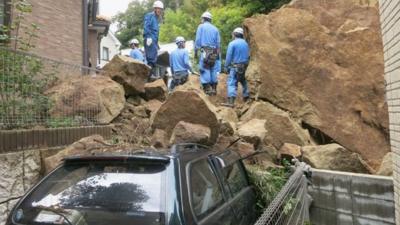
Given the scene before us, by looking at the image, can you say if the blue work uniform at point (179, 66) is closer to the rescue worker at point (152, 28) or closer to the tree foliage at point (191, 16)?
the rescue worker at point (152, 28)

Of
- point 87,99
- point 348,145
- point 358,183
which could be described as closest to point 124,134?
point 87,99

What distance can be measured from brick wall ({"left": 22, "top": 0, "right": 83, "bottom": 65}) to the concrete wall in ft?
19.7

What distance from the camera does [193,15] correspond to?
33.5 metres

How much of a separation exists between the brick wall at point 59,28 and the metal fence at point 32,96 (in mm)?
2558

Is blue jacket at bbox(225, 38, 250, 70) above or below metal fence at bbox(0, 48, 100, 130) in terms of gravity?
above

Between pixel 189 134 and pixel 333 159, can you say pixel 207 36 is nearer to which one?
pixel 333 159

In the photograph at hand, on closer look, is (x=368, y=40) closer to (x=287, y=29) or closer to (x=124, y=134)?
(x=287, y=29)

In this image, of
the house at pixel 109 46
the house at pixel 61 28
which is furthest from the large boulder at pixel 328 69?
the house at pixel 109 46

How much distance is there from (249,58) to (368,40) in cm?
268

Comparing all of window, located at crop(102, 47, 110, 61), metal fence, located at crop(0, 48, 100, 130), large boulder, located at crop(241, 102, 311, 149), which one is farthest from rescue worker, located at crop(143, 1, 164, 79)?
window, located at crop(102, 47, 110, 61)

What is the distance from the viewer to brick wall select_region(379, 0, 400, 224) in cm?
484

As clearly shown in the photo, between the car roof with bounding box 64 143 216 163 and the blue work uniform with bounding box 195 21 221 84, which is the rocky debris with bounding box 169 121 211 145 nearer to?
the car roof with bounding box 64 143 216 163

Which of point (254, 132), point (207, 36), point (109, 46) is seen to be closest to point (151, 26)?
point (207, 36)

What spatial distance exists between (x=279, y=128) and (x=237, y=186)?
4209 millimetres
